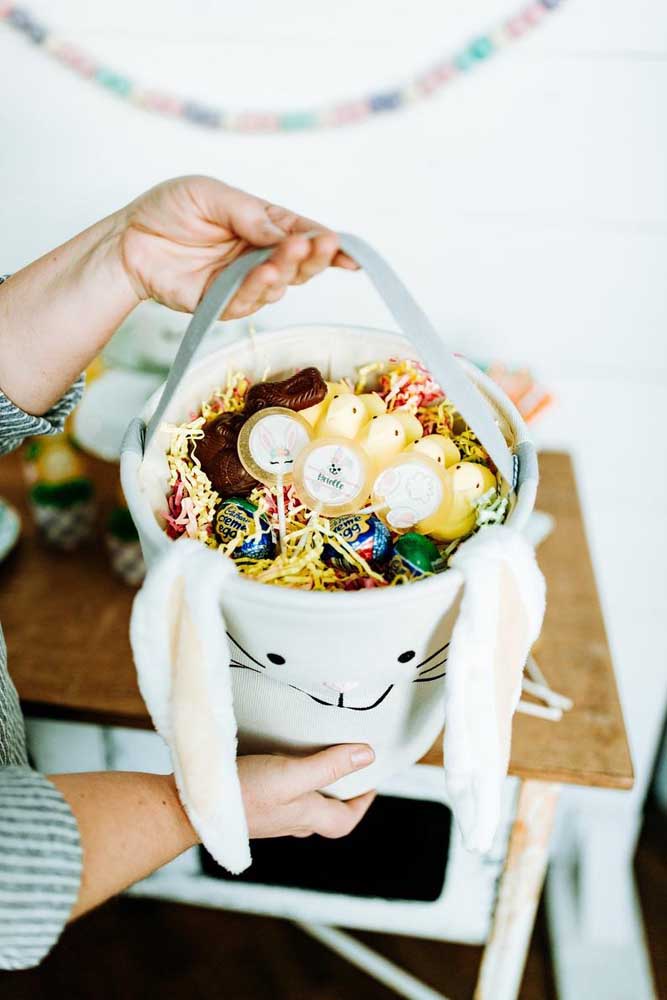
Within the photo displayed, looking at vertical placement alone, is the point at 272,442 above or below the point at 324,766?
above

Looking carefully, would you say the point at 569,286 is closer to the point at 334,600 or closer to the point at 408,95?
the point at 408,95

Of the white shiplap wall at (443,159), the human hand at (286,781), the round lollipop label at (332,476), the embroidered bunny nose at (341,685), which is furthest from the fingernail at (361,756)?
the white shiplap wall at (443,159)

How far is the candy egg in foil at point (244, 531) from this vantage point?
2.25 feet

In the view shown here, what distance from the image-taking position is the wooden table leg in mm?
1016

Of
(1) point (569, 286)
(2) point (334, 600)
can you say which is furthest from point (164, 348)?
(2) point (334, 600)

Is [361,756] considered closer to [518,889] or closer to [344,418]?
[344,418]

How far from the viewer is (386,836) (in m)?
1.28

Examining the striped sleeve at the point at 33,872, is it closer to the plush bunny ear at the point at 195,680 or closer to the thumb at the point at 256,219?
the plush bunny ear at the point at 195,680

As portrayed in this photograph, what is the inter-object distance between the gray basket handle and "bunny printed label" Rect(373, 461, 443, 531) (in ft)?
0.26

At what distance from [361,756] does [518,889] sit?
0.53 m

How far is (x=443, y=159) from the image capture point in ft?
3.75

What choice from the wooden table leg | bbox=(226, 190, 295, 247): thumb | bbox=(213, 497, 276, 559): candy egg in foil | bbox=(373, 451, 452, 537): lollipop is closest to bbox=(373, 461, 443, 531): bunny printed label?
bbox=(373, 451, 452, 537): lollipop

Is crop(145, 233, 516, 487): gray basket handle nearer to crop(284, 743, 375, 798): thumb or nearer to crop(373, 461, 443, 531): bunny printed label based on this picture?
crop(373, 461, 443, 531): bunny printed label

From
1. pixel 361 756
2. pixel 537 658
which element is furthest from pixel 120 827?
pixel 537 658
